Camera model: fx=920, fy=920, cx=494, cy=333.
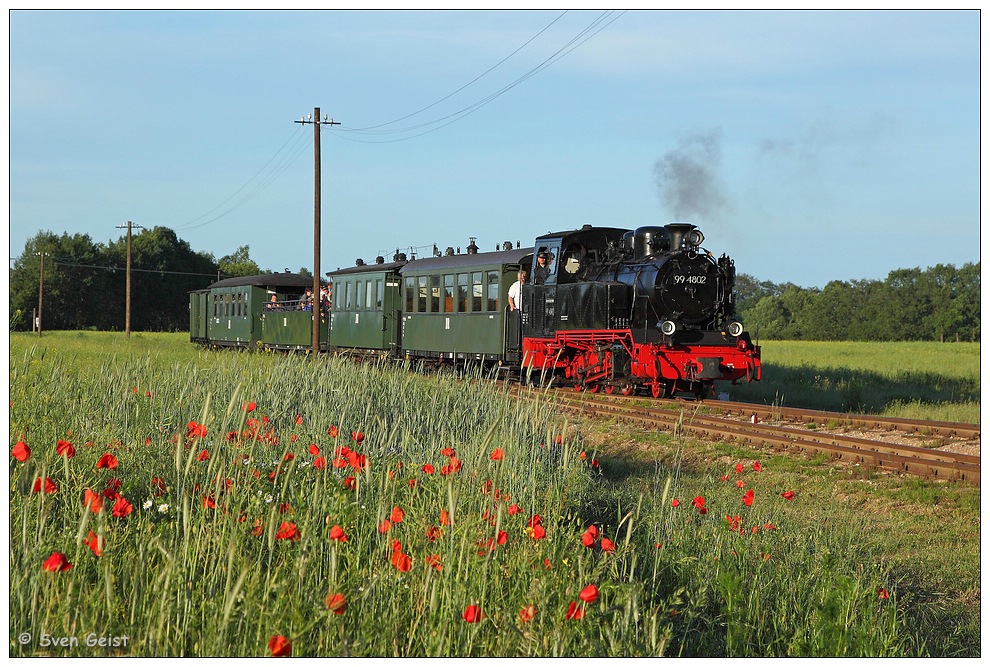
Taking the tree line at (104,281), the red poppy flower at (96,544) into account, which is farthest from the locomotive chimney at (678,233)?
the tree line at (104,281)

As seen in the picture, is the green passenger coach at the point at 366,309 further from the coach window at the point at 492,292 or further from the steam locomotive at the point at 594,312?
the coach window at the point at 492,292

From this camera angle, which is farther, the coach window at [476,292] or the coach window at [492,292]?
the coach window at [476,292]

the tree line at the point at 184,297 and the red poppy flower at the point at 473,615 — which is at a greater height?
the tree line at the point at 184,297

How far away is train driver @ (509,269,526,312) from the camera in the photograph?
18.6m

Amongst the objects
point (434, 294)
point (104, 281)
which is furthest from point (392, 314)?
point (104, 281)

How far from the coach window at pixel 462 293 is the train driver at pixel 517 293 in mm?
1877

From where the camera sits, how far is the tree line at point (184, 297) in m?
48.1

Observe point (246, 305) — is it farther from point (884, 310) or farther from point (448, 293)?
point (884, 310)

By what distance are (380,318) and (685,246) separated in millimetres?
10210

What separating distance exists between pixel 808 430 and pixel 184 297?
60910mm

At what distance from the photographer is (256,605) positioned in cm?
358

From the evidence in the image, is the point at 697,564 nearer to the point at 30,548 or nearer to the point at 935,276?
the point at 30,548

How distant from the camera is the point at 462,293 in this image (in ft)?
67.3
